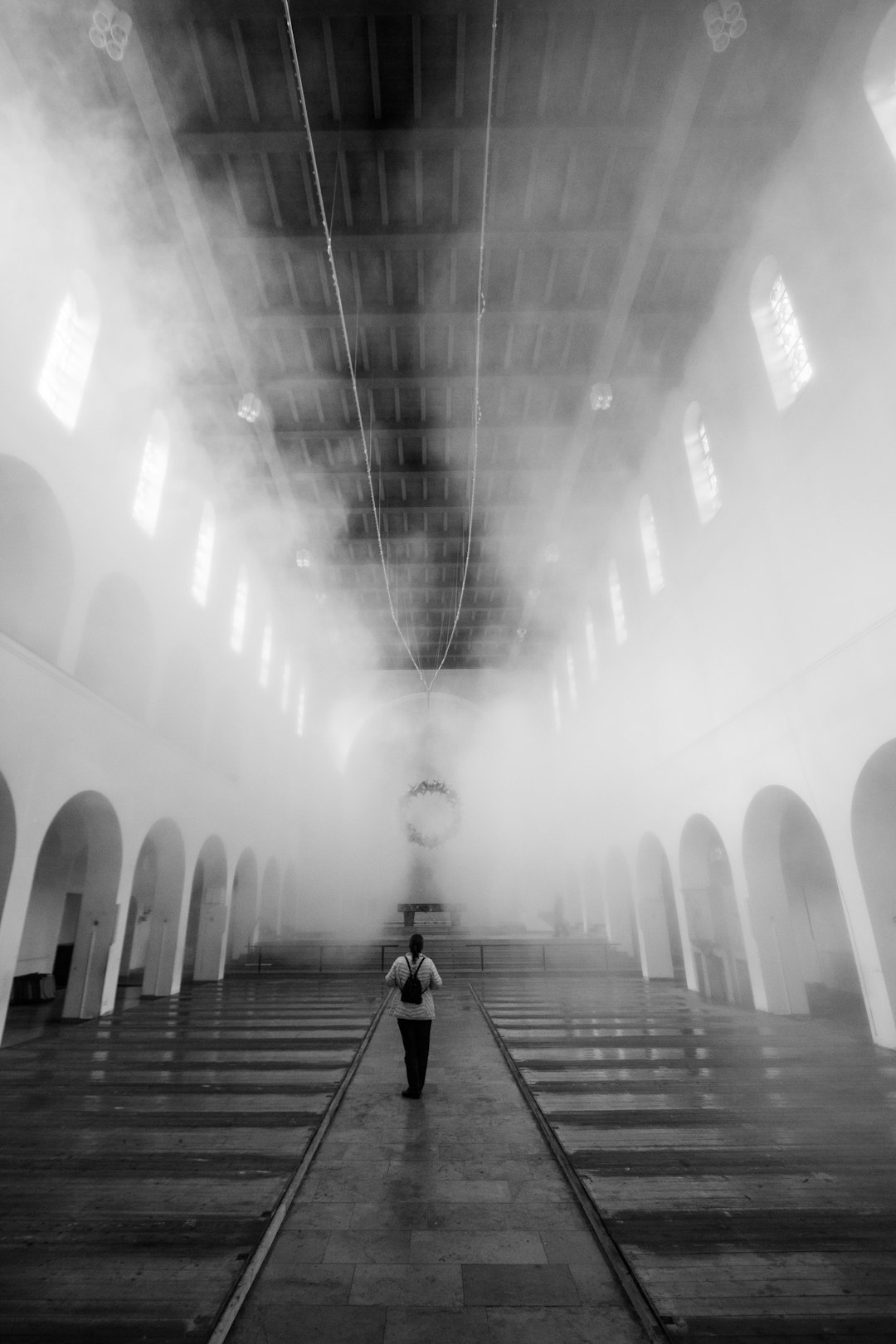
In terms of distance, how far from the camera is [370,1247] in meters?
3.10

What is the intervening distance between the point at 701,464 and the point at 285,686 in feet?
42.6

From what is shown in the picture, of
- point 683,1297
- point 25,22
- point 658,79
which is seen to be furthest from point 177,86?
point 683,1297

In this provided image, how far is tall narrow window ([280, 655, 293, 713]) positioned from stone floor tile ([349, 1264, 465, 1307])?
55.9ft

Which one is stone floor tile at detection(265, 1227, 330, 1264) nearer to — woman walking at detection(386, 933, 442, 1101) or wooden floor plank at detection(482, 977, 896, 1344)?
wooden floor plank at detection(482, 977, 896, 1344)

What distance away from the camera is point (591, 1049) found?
729cm

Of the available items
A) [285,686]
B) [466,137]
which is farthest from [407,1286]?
[285,686]

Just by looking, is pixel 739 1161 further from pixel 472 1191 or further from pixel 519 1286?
pixel 519 1286

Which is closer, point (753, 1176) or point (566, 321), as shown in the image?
point (753, 1176)

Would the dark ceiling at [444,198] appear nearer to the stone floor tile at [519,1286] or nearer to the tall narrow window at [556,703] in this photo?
the tall narrow window at [556,703]

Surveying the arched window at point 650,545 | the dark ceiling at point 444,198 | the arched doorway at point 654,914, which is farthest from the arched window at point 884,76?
the arched doorway at point 654,914

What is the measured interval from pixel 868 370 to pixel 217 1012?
11.8m

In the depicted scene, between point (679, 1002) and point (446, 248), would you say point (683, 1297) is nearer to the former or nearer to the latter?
point (679, 1002)

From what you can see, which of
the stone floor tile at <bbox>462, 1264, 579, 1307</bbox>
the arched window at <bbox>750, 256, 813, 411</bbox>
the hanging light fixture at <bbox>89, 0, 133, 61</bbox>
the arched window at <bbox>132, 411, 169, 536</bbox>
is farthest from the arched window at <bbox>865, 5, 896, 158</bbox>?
the arched window at <bbox>132, 411, 169, 536</bbox>

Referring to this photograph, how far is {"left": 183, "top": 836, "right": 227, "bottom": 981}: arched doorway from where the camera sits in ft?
45.8
